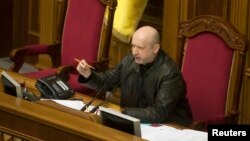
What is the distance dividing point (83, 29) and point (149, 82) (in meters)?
1.24

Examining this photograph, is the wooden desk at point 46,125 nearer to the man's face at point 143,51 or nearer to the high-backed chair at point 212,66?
the man's face at point 143,51

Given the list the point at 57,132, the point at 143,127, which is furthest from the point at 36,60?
the point at 57,132

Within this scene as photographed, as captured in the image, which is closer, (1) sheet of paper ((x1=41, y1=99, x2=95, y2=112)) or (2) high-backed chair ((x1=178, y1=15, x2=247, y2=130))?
(1) sheet of paper ((x1=41, y1=99, x2=95, y2=112))

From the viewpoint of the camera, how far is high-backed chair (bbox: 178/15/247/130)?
377cm

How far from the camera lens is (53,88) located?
142 inches

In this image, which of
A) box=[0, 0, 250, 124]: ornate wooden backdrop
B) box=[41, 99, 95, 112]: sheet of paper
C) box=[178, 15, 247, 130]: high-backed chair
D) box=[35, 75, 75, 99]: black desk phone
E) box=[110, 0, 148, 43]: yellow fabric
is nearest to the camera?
box=[41, 99, 95, 112]: sheet of paper

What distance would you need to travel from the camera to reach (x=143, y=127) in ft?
10.9

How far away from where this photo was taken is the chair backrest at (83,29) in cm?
468

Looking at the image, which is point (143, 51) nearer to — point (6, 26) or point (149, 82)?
point (149, 82)

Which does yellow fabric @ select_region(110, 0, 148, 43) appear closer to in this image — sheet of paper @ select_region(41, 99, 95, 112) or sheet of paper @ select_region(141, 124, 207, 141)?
sheet of paper @ select_region(41, 99, 95, 112)

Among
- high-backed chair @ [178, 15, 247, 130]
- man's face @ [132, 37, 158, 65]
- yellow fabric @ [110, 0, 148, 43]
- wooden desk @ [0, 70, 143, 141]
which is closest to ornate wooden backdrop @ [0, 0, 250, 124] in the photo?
high-backed chair @ [178, 15, 247, 130]

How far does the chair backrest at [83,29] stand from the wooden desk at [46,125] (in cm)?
190

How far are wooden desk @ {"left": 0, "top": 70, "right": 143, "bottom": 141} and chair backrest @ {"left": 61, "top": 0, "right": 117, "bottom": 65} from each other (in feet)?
6.22

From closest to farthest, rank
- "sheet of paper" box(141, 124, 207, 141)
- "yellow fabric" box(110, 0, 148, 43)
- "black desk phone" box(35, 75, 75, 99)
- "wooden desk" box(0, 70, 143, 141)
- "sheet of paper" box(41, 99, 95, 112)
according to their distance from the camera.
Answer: "wooden desk" box(0, 70, 143, 141) → "sheet of paper" box(141, 124, 207, 141) → "sheet of paper" box(41, 99, 95, 112) → "black desk phone" box(35, 75, 75, 99) → "yellow fabric" box(110, 0, 148, 43)
